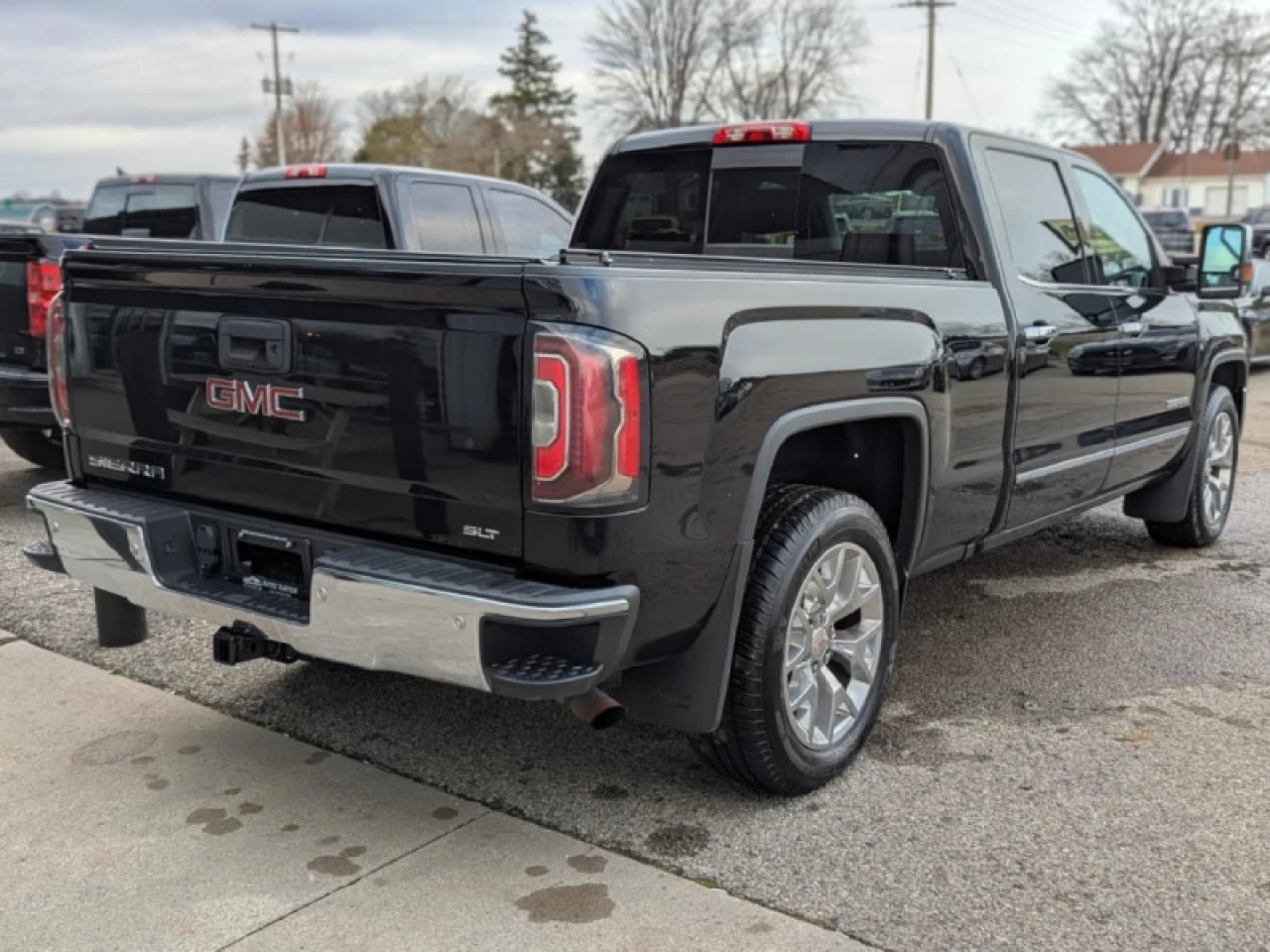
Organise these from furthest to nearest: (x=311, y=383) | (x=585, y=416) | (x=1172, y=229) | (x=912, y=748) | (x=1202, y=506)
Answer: (x=1172, y=229) → (x=1202, y=506) → (x=912, y=748) → (x=311, y=383) → (x=585, y=416)

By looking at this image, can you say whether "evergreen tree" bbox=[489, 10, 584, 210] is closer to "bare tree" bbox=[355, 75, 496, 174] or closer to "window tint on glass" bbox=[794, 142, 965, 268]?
"bare tree" bbox=[355, 75, 496, 174]

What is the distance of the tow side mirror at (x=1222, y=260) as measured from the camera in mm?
5340

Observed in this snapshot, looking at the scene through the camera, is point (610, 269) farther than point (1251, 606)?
No

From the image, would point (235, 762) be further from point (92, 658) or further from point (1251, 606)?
point (1251, 606)

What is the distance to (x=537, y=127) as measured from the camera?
65250 millimetres

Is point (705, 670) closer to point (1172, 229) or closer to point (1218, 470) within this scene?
point (1218, 470)

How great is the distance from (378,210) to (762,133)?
11.4ft

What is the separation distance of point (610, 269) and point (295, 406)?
87 cm

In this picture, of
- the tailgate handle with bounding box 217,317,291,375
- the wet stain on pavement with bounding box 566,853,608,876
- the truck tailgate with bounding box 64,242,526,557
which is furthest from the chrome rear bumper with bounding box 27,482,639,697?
the wet stain on pavement with bounding box 566,853,608,876

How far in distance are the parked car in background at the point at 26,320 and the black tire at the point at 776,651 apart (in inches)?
178

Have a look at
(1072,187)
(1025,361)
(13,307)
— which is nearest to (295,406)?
(1025,361)

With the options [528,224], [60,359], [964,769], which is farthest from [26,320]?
[964,769]

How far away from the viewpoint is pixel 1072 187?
15.8 feet

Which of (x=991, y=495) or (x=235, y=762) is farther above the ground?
(x=991, y=495)
